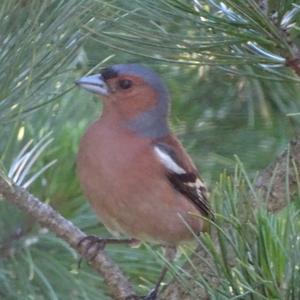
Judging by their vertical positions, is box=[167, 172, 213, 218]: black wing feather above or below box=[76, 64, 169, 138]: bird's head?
below

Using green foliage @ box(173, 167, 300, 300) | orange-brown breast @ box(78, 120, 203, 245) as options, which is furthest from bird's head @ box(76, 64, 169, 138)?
green foliage @ box(173, 167, 300, 300)

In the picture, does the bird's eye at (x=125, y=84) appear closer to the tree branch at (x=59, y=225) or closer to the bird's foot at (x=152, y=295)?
the bird's foot at (x=152, y=295)

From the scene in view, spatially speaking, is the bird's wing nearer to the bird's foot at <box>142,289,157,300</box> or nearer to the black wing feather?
the black wing feather

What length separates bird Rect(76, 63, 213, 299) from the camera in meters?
2.29

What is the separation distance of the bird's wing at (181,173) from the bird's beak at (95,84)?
0.19m

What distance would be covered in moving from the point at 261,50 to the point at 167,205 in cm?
74

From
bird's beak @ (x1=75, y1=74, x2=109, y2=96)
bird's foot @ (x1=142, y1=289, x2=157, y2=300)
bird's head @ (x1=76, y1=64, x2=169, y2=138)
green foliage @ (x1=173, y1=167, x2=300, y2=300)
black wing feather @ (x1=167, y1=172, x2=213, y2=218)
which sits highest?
bird's beak @ (x1=75, y1=74, x2=109, y2=96)

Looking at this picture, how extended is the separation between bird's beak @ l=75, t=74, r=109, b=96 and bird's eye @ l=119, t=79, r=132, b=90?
0.05 meters

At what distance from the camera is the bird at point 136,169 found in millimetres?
2293

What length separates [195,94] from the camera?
2607 mm

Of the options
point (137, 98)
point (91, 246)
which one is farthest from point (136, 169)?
point (91, 246)

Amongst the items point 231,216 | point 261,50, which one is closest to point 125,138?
point 261,50

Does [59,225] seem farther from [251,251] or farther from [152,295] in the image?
[251,251]

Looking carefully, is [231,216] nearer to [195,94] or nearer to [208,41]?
[208,41]
